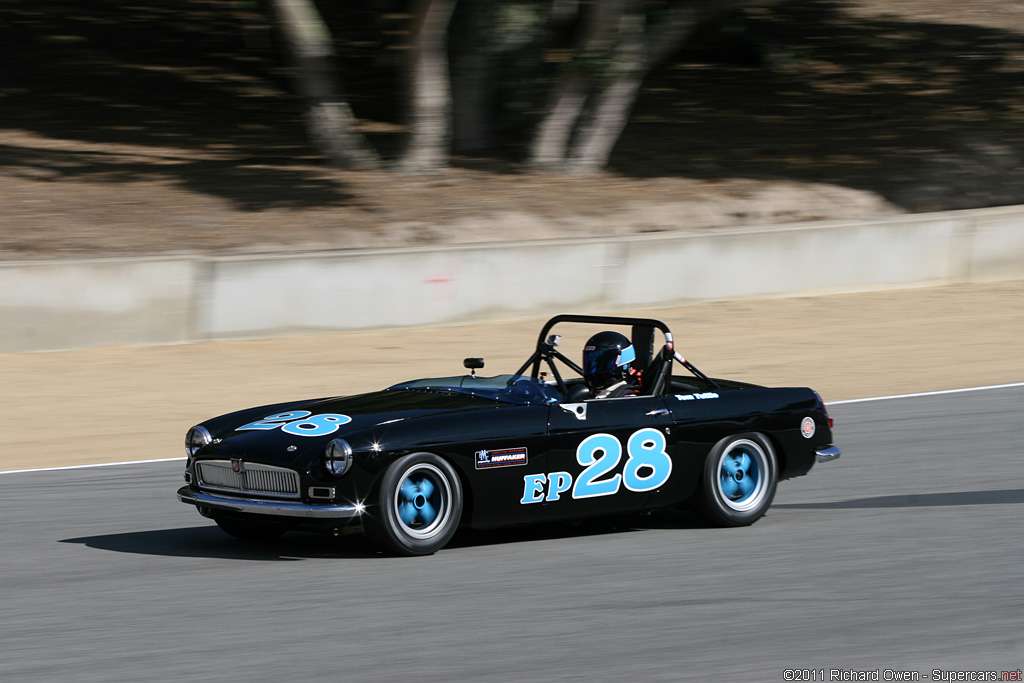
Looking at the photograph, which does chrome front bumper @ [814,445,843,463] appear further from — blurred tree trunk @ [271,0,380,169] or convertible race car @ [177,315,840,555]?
blurred tree trunk @ [271,0,380,169]

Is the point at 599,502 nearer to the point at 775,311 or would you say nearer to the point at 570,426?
the point at 570,426

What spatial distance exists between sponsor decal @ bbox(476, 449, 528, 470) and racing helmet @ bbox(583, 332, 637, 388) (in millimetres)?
962

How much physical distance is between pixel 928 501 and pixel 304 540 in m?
3.62

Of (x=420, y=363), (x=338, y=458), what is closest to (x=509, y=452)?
(x=338, y=458)

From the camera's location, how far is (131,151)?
2175 centimetres

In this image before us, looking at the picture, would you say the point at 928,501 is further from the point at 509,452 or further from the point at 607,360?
the point at 509,452

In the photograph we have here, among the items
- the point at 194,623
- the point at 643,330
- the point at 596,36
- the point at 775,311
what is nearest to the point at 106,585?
the point at 194,623

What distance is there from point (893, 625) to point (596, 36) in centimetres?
1623

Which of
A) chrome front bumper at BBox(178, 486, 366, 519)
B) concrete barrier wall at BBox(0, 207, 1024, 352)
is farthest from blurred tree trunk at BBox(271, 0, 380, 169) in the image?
chrome front bumper at BBox(178, 486, 366, 519)

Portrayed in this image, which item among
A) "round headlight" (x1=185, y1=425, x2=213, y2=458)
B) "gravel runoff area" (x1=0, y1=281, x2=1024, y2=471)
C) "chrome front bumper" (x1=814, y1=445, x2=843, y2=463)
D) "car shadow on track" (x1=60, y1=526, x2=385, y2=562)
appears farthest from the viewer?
"gravel runoff area" (x1=0, y1=281, x2=1024, y2=471)

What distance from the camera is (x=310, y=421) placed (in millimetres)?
6816

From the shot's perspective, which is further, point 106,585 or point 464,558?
point 464,558

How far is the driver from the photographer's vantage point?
766cm

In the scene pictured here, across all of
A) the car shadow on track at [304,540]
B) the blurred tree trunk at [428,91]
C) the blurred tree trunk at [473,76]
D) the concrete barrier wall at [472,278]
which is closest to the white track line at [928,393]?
the concrete barrier wall at [472,278]
